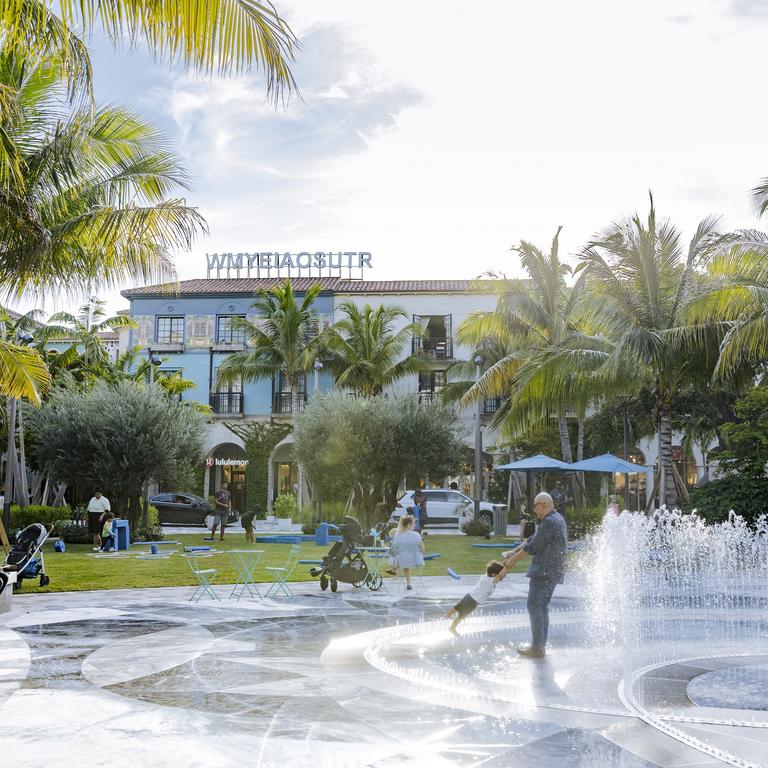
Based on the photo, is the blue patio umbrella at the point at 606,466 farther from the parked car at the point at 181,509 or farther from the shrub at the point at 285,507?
the parked car at the point at 181,509

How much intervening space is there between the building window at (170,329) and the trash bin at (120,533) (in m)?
24.2

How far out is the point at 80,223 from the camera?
43.2 ft

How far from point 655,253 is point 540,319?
6874mm

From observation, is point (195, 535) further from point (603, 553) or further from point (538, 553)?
point (538, 553)

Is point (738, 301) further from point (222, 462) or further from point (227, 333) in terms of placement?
point (227, 333)

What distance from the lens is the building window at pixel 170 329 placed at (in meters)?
47.2

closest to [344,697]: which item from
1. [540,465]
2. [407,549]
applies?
[407,549]

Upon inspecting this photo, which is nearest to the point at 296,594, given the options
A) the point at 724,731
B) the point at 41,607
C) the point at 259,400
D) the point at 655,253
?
the point at 41,607

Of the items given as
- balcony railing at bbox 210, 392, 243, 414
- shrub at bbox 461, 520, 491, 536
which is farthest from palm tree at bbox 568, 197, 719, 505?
balcony railing at bbox 210, 392, 243, 414

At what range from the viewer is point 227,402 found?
151 feet

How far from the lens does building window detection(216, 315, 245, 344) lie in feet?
153

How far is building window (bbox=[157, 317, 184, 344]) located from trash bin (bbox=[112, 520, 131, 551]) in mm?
24186

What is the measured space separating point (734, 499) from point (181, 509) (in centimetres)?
2341

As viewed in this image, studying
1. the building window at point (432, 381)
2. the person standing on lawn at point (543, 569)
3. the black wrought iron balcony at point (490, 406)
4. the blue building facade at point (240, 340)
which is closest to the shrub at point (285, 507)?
the blue building facade at point (240, 340)
